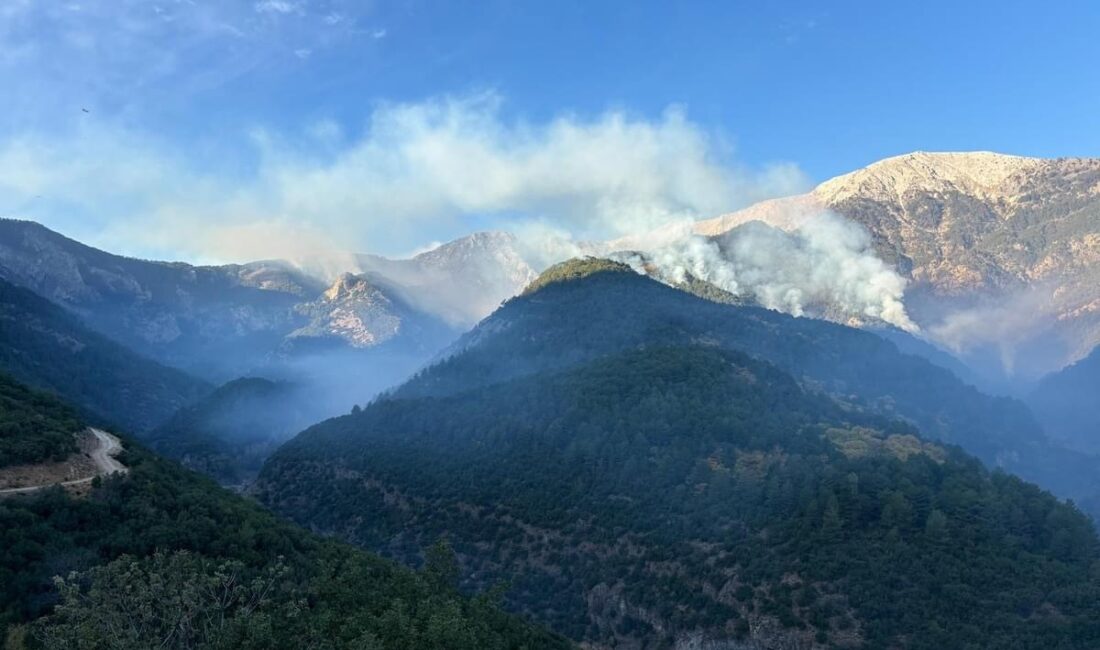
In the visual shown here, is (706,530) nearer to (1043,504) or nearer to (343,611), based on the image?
(1043,504)

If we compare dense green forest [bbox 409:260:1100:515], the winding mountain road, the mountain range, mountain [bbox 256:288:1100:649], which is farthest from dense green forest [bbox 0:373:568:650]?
dense green forest [bbox 409:260:1100:515]

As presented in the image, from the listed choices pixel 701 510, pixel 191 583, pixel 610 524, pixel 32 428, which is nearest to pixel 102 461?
pixel 32 428

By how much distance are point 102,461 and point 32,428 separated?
19.5ft

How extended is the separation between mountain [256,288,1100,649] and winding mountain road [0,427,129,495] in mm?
41650

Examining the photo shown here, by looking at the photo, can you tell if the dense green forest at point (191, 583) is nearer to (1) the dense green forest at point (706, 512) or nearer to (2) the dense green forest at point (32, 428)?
(2) the dense green forest at point (32, 428)

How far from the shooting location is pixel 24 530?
44500mm

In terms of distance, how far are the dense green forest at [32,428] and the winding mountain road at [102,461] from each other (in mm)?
2257

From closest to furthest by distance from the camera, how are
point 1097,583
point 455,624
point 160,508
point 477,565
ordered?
point 455,624 → point 160,508 → point 1097,583 → point 477,565

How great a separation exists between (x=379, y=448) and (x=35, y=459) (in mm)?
74166

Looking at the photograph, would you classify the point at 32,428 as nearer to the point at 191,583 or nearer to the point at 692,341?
the point at 191,583

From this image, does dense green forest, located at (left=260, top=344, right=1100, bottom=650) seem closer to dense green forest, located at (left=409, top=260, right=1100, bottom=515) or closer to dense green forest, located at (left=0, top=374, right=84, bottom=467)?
dense green forest, located at (left=409, top=260, right=1100, bottom=515)

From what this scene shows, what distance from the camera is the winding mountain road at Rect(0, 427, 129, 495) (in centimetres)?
5301

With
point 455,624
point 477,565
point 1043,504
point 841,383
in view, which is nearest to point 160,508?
point 455,624

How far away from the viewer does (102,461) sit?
63.0 m
